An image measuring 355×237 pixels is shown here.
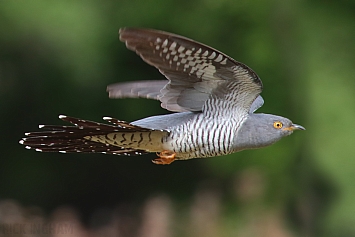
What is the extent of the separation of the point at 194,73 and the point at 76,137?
647mm

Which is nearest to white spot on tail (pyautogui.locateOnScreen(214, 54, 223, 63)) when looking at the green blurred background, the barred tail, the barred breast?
the barred breast

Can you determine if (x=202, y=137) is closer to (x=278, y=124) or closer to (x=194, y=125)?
(x=194, y=125)

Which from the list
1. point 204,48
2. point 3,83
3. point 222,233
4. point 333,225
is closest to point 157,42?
point 204,48

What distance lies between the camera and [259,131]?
11.2 feet

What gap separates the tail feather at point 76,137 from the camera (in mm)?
3162

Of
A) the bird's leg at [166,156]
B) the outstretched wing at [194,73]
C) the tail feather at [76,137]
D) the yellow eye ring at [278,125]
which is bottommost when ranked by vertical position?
the bird's leg at [166,156]

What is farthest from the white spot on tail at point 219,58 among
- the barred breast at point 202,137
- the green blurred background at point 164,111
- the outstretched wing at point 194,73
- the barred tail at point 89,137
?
the green blurred background at point 164,111

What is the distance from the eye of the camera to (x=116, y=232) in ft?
22.8

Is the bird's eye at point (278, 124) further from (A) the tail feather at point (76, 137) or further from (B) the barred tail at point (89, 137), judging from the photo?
(A) the tail feather at point (76, 137)

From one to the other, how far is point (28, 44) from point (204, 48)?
17.9 feet

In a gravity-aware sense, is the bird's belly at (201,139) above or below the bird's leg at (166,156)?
above

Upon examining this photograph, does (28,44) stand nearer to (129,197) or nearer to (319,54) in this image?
(129,197)

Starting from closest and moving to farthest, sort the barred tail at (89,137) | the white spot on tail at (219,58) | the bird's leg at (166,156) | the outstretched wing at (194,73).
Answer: the outstretched wing at (194,73) < the white spot on tail at (219,58) < the barred tail at (89,137) < the bird's leg at (166,156)

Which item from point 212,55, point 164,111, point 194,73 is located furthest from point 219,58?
point 164,111
